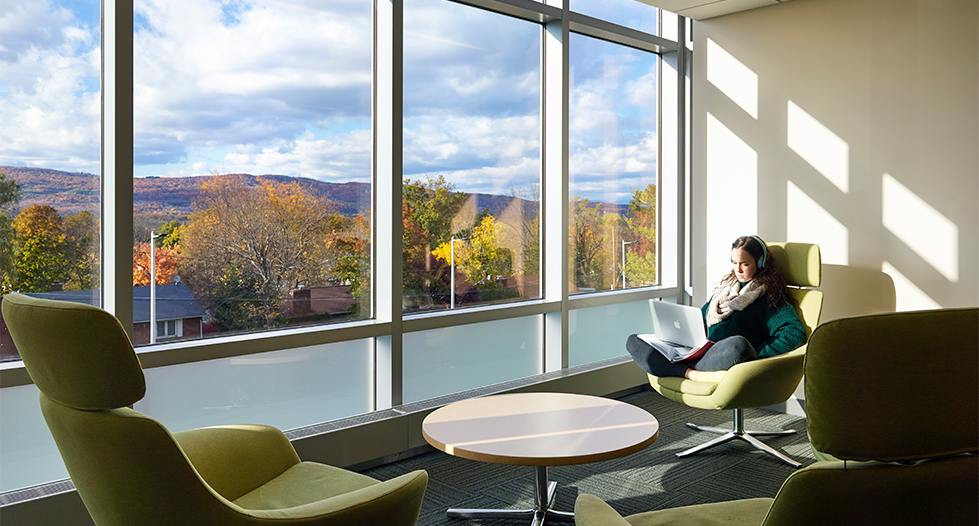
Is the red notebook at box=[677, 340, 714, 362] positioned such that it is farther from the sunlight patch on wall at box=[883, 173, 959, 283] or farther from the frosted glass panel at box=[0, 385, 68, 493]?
the frosted glass panel at box=[0, 385, 68, 493]

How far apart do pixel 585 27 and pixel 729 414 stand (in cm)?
280

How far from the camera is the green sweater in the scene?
3.70m

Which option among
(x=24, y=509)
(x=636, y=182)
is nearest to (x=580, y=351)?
(x=636, y=182)

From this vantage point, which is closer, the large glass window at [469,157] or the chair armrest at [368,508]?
the chair armrest at [368,508]

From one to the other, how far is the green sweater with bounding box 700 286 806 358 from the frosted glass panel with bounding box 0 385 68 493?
3435 mm

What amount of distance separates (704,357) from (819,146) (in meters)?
1.73

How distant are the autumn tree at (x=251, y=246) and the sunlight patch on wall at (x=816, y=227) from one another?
10.2 ft

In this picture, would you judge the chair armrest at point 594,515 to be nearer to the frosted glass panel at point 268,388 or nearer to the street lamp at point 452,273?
the frosted glass panel at point 268,388

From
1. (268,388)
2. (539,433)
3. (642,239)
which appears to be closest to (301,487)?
(539,433)

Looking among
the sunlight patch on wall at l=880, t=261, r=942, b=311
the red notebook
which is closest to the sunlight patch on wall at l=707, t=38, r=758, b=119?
the sunlight patch on wall at l=880, t=261, r=942, b=311

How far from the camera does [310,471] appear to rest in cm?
230

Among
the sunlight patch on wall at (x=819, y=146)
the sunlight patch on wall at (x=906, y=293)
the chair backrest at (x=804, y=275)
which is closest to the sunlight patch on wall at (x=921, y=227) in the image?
the sunlight patch on wall at (x=906, y=293)

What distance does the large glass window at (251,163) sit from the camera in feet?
9.55

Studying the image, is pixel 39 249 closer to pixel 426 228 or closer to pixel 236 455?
pixel 236 455
